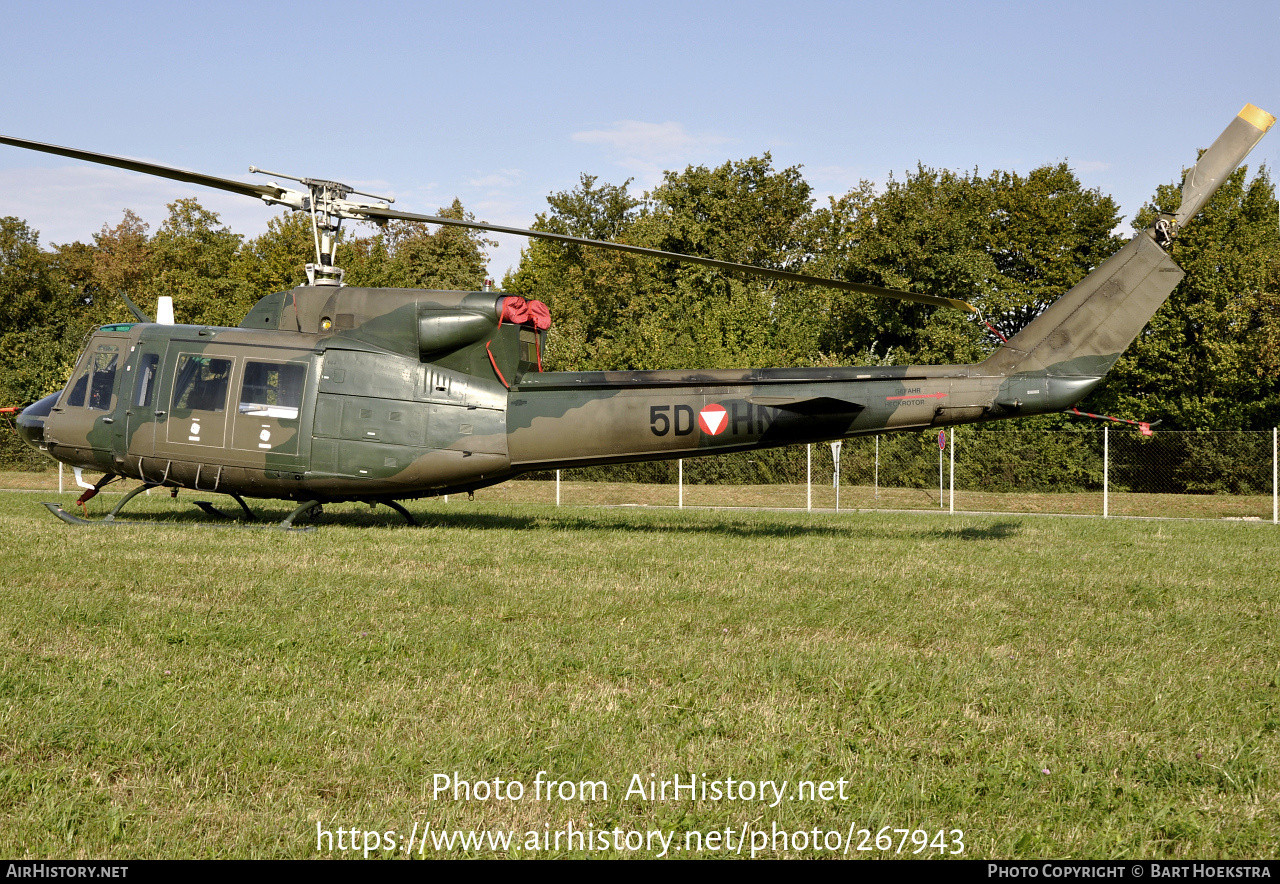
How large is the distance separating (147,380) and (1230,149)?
14527 mm

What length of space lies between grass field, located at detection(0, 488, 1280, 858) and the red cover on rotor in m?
4.25

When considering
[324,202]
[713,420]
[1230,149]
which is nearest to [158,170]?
[324,202]

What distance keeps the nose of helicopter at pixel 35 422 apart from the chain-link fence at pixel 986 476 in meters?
14.9

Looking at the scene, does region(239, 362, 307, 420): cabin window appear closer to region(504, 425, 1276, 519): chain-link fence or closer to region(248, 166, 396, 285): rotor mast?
region(248, 166, 396, 285): rotor mast

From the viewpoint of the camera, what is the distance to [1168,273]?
12.4 m

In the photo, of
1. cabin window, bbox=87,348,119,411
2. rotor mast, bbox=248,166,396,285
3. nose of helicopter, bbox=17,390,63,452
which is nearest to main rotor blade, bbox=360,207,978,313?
rotor mast, bbox=248,166,396,285

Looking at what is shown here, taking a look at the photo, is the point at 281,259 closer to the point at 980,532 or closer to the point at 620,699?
the point at 980,532

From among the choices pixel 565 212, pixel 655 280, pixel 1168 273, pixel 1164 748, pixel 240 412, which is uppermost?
pixel 565 212

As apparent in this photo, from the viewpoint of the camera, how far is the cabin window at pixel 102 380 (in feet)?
45.2

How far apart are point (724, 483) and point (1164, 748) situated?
85.1ft

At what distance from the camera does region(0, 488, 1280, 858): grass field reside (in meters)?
3.87

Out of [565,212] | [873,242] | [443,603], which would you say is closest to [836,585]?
[443,603]
